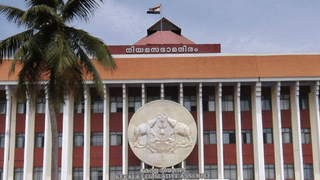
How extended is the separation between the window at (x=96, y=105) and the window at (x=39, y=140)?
4057 mm

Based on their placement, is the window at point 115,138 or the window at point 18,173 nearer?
the window at point 18,173

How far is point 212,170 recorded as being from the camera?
31.5 metres

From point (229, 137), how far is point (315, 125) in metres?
6.13

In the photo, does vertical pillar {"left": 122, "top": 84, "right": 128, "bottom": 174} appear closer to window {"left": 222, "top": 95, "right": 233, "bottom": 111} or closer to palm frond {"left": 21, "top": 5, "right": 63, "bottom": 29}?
window {"left": 222, "top": 95, "right": 233, "bottom": 111}

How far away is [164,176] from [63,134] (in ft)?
25.5

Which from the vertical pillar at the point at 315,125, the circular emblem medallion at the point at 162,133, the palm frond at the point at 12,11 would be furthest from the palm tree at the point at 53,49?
the vertical pillar at the point at 315,125

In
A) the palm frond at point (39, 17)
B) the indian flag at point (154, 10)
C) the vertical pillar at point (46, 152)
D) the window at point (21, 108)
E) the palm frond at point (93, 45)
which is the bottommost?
the vertical pillar at point (46, 152)

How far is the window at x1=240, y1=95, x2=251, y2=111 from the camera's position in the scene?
106 feet

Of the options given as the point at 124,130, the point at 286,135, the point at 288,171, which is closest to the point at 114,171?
the point at 124,130

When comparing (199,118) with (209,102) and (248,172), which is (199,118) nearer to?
(209,102)

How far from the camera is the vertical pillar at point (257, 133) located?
3061 centimetres

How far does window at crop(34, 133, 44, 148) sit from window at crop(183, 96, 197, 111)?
10.5 meters

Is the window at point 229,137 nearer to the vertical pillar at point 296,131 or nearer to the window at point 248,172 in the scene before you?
the window at point 248,172

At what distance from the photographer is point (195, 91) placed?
107 feet
